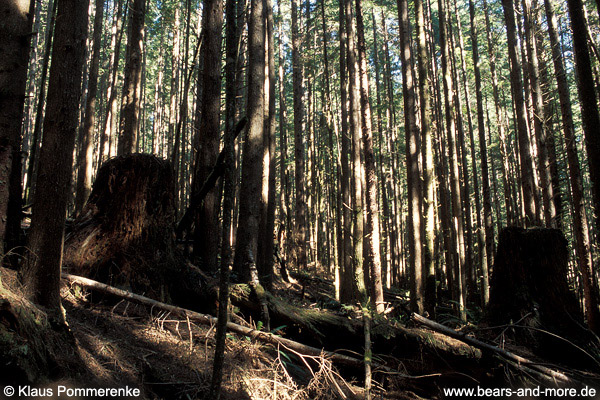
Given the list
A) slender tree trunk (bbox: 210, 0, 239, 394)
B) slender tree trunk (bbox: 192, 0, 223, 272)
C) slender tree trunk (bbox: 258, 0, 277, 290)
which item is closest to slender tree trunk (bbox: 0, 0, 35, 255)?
slender tree trunk (bbox: 210, 0, 239, 394)

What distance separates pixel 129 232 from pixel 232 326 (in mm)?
1988

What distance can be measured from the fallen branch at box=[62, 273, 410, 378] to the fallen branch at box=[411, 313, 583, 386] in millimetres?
859

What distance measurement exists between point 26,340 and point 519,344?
522 centimetres

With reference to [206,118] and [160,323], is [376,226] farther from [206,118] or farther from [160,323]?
[160,323]

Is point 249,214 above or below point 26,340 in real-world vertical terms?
above

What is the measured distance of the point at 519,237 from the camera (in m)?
5.32

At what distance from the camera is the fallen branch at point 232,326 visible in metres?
4.11

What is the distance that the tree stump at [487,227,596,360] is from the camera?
469cm

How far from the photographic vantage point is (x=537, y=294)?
5062 mm

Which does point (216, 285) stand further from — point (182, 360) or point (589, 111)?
point (589, 111)

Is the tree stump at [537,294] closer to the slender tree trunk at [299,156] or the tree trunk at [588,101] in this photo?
the tree trunk at [588,101]

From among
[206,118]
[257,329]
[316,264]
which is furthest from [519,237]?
[316,264]

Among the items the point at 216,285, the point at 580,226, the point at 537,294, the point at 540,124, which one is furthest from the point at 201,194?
the point at 540,124

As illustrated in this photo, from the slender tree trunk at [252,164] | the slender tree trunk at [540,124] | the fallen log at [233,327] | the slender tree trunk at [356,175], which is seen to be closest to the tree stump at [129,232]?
the fallen log at [233,327]
